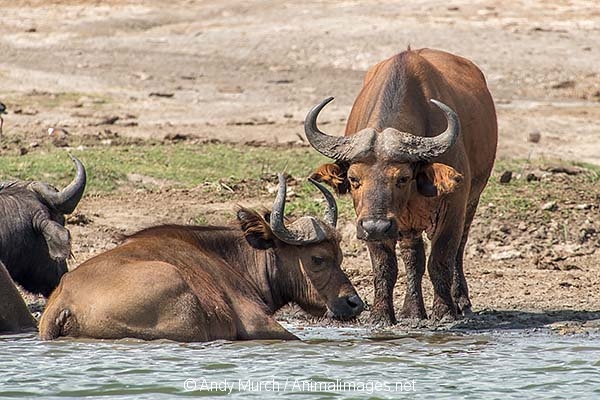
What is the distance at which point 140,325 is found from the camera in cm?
874

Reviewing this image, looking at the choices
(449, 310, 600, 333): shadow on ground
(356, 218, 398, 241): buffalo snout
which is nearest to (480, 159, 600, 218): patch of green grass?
(449, 310, 600, 333): shadow on ground

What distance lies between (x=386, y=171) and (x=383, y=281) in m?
1.03

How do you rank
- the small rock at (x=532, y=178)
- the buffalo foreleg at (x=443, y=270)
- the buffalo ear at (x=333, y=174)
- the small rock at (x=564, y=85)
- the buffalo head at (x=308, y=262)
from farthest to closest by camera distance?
the small rock at (x=564, y=85) < the small rock at (x=532, y=178) < the buffalo foreleg at (x=443, y=270) < the buffalo ear at (x=333, y=174) < the buffalo head at (x=308, y=262)

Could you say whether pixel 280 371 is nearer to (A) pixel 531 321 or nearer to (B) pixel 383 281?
(B) pixel 383 281

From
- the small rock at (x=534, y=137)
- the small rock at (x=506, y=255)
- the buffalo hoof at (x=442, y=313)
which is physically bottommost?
the small rock at (x=506, y=255)

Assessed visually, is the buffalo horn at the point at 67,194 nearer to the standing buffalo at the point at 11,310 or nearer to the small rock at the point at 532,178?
the standing buffalo at the point at 11,310

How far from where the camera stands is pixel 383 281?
1079 centimetres

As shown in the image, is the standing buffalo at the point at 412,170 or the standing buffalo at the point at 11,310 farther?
the standing buffalo at the point at 412,170

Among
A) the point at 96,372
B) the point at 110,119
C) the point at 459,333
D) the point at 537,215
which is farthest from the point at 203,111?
the point at 96,372

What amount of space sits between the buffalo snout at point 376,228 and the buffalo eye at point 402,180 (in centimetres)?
33

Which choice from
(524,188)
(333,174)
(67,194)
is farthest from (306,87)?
(333,174)

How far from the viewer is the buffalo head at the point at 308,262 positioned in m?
9.65

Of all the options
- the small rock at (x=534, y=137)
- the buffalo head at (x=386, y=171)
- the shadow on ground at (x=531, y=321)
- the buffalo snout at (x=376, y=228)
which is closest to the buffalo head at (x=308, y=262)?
the buffalo snout at (x=376, y=228)

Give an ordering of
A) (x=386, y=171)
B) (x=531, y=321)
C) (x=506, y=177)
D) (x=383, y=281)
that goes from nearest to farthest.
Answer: (x=386, y=171) < (x=383, y=281) < (x=531, y=321) < (x=506, y=177)
